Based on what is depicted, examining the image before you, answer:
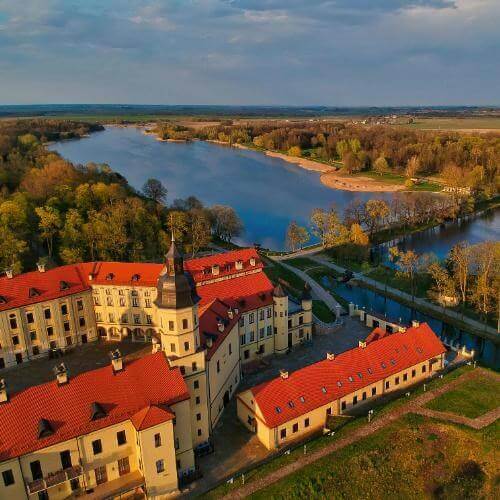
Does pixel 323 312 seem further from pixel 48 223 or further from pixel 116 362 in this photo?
pixel 48 223

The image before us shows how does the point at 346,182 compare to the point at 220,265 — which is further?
the point at 346,182

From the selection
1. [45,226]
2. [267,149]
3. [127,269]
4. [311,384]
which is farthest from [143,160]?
[311,384]

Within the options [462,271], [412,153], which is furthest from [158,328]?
[412,153]

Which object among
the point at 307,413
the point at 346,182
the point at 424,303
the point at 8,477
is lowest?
the point at 424,303

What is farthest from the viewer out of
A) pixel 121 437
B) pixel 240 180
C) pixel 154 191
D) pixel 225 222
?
pixel 240 180

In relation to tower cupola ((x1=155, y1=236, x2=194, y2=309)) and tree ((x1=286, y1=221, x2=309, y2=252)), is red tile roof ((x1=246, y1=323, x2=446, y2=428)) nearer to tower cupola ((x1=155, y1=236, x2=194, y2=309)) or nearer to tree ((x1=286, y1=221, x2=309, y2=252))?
tower cupola ((x1=155, y1=236, x2=194, y2=309))

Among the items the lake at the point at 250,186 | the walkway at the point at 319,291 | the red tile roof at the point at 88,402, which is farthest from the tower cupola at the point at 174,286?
the lake at the point at 250,186

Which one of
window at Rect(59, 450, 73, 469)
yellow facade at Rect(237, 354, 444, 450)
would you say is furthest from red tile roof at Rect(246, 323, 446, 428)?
window at Rect(59, 450, 73, 469)
